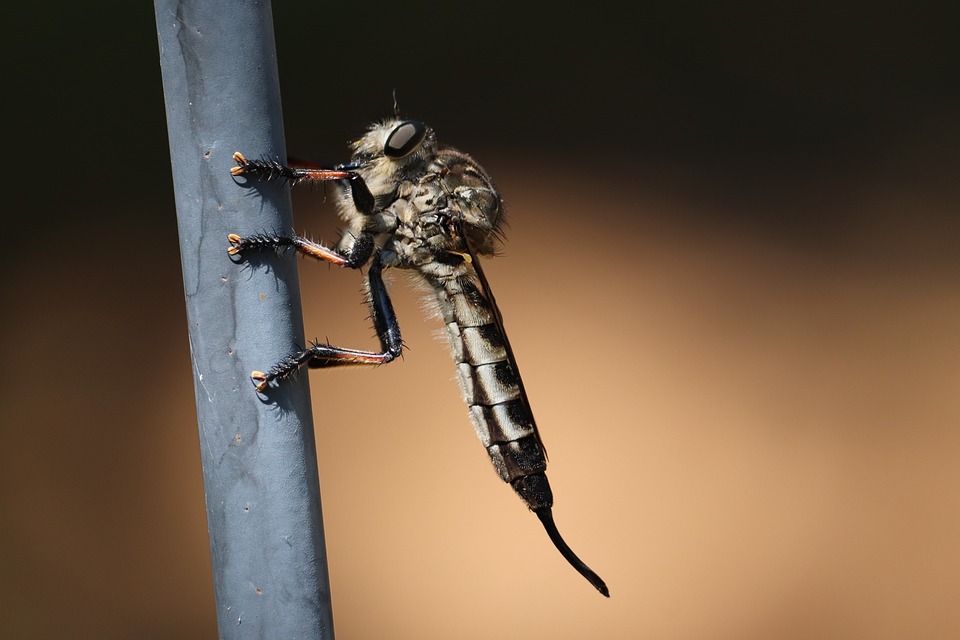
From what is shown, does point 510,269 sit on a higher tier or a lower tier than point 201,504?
higher

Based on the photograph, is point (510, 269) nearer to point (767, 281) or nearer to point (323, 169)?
point (767, 281)

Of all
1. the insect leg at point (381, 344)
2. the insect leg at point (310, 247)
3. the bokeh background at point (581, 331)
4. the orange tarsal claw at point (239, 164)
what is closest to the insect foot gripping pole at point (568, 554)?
the insect leg at point (381, 344)

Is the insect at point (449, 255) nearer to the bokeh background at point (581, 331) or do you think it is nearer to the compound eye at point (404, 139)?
the compound eye at point (404, 139)

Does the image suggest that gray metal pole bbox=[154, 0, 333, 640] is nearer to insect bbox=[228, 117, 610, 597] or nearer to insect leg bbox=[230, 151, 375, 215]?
insect leg bbox=[230, 151, 375, 215]

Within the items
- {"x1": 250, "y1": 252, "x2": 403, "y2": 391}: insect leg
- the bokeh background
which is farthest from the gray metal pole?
the bokeh background

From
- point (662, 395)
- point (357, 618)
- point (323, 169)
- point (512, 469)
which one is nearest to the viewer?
point (323, 169)

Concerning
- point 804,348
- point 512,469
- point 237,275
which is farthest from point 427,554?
point 237,275

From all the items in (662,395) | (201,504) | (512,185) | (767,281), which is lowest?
(201,504)

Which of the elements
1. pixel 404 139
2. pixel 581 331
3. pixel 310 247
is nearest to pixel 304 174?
pixel 310 247
